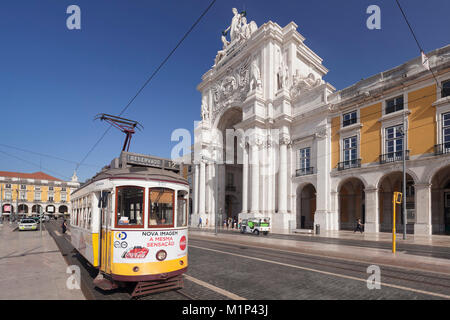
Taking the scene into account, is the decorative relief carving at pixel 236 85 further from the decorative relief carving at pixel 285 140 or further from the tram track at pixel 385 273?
the tram track at pixel 385 273

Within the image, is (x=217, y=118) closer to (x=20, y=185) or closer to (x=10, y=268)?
(x=10, y=268)

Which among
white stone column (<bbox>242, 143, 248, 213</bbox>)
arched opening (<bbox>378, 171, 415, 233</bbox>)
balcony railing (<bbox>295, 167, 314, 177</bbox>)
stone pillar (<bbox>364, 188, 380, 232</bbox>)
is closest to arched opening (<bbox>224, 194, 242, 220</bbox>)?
white stone column (<bbox>242, 143, 248, 213</bbox>)

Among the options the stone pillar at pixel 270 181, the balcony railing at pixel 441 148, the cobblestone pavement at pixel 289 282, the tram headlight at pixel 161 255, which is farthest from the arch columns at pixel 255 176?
the tram headlight at pixel 161 255

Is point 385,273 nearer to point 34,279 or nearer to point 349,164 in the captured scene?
point 34,279

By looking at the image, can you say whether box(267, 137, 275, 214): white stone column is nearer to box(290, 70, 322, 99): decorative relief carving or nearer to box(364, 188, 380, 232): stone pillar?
box(290, 70, 322, 99): decorative relief carving

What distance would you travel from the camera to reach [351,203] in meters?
32.3

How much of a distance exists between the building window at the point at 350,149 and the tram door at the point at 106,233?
89.0 ft

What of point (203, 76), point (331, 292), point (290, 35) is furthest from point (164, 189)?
point (203, 76)

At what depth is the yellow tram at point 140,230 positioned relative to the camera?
634 cm

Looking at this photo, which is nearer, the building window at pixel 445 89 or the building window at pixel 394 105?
the building window at pixel 445 89

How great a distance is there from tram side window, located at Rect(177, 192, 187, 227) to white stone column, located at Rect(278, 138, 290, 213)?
27.3m
